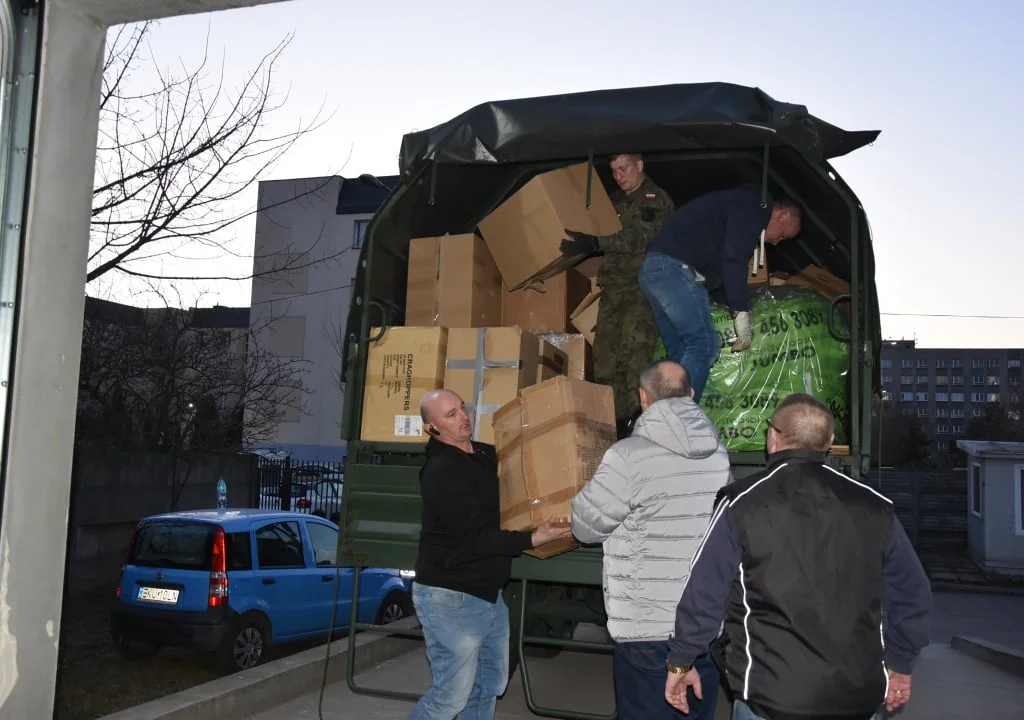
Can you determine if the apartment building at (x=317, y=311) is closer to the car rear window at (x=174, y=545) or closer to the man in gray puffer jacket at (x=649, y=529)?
the car rear window at (x=174, y=545)

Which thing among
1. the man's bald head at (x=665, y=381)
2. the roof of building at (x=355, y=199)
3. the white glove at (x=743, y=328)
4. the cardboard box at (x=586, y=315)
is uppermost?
the roof of building at (x=355, y=199)

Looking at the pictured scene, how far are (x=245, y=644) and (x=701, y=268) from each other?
6.05 meters

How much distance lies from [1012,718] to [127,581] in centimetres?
786

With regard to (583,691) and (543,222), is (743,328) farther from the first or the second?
(583,691)

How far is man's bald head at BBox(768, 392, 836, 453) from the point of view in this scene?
3.10 meters

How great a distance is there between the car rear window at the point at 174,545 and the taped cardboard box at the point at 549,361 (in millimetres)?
4803

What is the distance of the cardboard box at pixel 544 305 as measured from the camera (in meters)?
5.98

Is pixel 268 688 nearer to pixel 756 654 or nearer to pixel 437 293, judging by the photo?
pixel 437 293

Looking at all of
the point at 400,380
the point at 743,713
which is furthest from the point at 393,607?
the point at 743,713

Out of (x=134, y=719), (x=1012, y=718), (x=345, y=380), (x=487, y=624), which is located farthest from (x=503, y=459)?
(x=1012, y=718)

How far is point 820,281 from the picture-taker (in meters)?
6.04

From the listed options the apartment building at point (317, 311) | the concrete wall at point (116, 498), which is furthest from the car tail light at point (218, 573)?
the apartment building at point (317, 311)

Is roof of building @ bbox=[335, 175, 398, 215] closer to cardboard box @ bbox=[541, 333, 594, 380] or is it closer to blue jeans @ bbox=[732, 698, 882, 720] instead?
cardboard box @ bbox=[541, 333, 594, 380]

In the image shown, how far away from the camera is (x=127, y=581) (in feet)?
29.5
